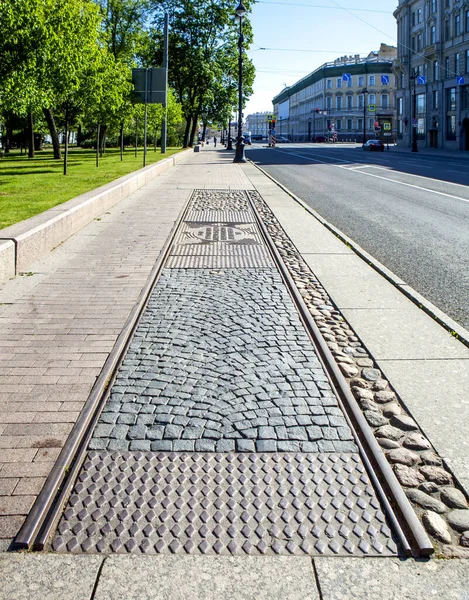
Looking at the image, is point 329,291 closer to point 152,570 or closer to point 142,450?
point 142,450

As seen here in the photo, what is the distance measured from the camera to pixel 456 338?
555 cm

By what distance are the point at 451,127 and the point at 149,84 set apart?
53.1 metres

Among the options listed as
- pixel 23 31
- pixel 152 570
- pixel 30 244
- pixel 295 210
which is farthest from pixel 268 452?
pixel 23 31

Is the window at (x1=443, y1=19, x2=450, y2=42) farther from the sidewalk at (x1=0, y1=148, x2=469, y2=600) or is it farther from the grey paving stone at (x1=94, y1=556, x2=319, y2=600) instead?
the grey paving stone at (x1=94, y1=556, x2=319, y2=600)

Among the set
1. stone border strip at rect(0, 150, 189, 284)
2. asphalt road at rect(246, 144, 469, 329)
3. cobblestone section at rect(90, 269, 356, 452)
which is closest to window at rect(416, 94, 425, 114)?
asphalt road at rect(246, 144, 469, 329)

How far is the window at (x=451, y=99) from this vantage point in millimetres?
67562

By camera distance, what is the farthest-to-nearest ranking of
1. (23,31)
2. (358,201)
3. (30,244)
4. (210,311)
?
1. (358,201)
2. (23,31)
3. (30,244)
4. (210,311)

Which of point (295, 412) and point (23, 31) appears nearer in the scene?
point (295, 412)

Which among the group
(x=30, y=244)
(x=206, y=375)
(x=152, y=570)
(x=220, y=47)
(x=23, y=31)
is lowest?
(x=152, y=570)

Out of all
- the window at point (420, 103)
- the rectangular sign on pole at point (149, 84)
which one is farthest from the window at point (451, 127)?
the rectangular sign on pole at point (149, 84)

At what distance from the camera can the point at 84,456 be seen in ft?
11.5

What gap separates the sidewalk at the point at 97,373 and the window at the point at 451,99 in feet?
207

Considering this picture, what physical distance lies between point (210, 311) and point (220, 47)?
193 feet

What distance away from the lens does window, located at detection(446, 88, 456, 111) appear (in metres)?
67.6
